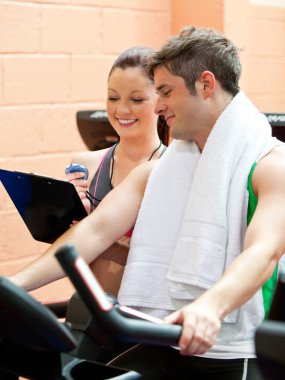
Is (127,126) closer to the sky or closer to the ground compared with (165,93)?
closer to the ground

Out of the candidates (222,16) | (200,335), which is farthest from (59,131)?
(200,335)

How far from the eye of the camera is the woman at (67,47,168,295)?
206cm

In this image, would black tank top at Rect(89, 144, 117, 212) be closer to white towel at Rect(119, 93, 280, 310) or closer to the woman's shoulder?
the woman's shoulder

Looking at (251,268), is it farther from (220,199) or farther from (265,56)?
(265,56)

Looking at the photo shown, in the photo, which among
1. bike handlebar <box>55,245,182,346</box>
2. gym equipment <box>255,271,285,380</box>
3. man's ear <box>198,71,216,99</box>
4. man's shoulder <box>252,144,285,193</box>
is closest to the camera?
gym equipment <box>255,271,285,380</box>

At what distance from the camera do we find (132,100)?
207 cm

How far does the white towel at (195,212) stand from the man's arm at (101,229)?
0.06 metres

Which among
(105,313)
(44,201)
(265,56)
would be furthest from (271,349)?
(265,56)

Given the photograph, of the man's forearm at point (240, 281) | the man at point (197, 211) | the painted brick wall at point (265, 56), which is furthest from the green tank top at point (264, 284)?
the painted brick wall at point (265, 56)

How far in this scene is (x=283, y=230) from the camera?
1482 millimetres

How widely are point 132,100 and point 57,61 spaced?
3.11 feet

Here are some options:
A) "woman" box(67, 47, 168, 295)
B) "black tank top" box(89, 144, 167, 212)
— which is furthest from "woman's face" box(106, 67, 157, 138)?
"black tank top" box(89, 144, 167, 212)

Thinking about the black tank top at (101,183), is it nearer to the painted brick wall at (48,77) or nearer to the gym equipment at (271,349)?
the painted brick wall at (48,77)

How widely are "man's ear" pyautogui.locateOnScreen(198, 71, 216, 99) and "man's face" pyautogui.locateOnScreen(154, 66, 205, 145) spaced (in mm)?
12
